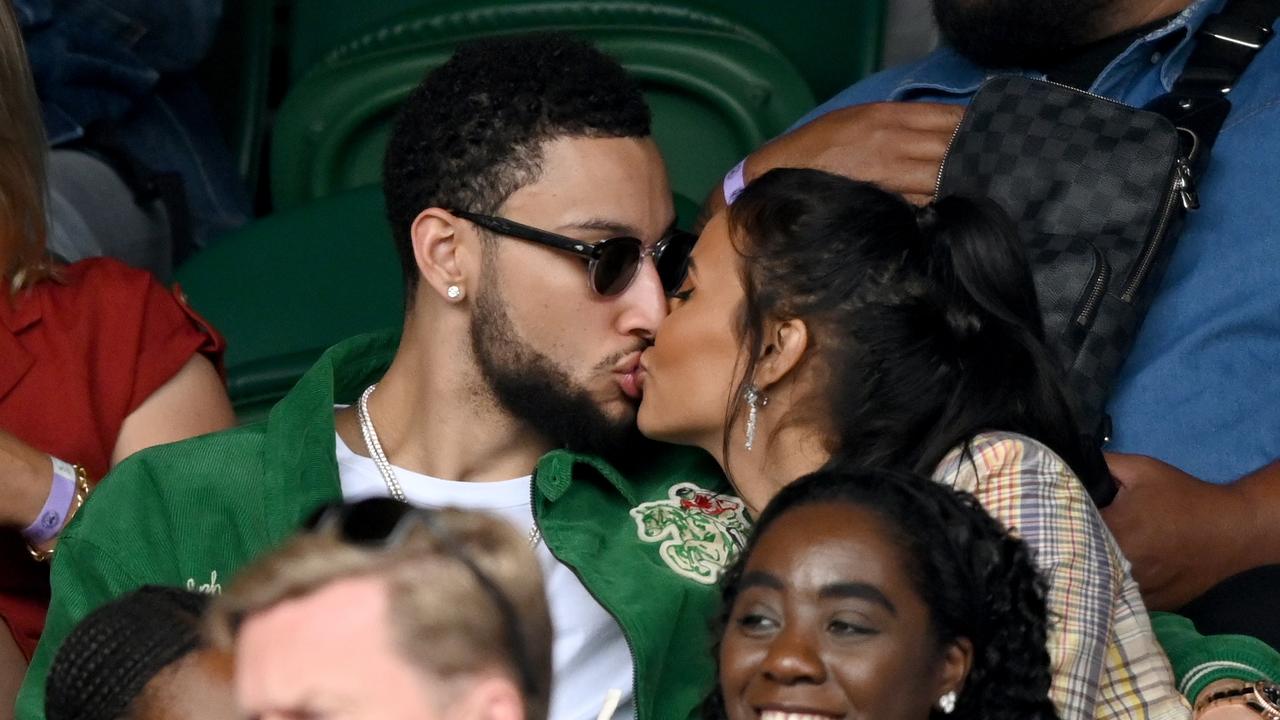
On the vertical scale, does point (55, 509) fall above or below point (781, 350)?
below

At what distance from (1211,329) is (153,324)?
1425mm

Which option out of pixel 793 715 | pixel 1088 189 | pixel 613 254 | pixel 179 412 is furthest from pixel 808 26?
pixel 793 715

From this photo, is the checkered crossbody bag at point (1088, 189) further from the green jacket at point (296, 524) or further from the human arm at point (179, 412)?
the human arm at point (179, 412)

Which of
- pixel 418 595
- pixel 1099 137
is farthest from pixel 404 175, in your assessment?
pixel 418 595

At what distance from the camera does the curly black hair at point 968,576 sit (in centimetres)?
172

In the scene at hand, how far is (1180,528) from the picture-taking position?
2223 millimetres

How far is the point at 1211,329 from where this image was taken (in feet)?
8.02

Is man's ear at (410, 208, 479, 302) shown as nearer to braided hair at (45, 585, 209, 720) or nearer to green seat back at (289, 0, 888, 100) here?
braided hair at (45, 585, 209, 720)

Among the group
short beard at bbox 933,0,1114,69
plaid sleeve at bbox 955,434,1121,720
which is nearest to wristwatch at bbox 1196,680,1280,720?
plaid sleeve at bbox 955,434,1121,720

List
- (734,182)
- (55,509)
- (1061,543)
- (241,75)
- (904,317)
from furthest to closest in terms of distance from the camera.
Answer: (241,75) < (734,182) < (55,509) < (904,317) < (1061,543)

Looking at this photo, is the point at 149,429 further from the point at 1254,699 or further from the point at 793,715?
the point at 1254,699

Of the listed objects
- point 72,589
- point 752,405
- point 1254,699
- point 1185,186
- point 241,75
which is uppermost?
point 1185,186

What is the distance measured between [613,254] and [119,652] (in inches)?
36.3

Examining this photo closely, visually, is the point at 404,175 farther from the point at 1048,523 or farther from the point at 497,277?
the point at 1048,523
